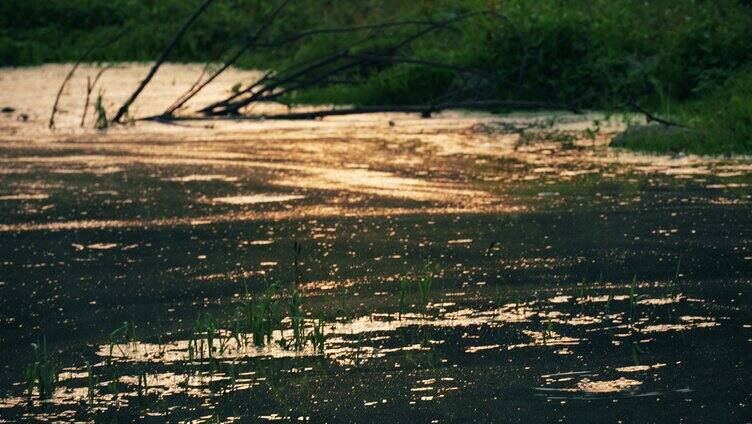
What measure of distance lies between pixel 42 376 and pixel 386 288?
244 centimetres

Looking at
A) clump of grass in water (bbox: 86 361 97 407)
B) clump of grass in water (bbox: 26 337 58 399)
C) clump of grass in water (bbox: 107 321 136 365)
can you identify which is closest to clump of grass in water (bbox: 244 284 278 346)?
clump of grass in water (bbox: 107 321 136 365)

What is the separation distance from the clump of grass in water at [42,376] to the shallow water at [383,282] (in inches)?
2.0

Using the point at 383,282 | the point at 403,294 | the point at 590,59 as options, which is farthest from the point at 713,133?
the point at 403,294

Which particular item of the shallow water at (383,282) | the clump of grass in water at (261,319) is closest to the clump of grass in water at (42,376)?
the shallow water at (383,282)

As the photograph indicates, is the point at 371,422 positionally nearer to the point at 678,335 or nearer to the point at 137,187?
the point at 678,335

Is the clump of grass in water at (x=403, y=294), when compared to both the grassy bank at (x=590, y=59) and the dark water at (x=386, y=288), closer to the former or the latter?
Answer: the dark water at (x=386, y=288)

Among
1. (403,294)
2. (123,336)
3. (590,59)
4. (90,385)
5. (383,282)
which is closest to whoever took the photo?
(90,385)

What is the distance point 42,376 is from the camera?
19.5ft

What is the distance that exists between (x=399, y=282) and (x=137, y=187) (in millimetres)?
4515

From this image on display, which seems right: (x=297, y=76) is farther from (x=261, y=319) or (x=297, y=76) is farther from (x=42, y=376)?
(x=42, y=376)

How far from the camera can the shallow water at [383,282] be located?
5906mm

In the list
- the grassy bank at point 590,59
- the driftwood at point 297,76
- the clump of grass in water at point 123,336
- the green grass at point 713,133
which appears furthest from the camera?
the grassy bank at point 590,59

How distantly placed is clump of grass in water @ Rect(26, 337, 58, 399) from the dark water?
2.6 inches

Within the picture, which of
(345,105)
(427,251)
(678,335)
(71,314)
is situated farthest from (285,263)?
(345,105)
